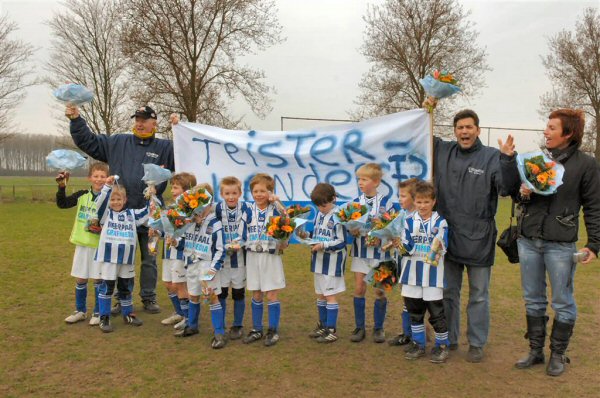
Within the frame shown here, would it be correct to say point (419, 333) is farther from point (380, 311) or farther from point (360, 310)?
point (360, 310)

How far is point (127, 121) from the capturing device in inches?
1089

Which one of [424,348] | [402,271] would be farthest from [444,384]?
[402,271]

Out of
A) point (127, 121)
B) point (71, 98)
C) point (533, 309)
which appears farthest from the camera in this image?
point (127, 121)

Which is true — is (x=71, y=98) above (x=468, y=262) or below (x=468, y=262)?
above

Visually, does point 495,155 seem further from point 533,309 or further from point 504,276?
point 504,276

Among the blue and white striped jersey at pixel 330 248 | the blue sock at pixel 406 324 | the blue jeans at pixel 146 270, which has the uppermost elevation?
the blue and white striped jersey at pixel 330 248

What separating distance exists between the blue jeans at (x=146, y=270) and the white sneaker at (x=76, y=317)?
0.81 metres

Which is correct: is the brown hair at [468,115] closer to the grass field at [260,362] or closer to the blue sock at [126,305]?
the grass field at [260,362]

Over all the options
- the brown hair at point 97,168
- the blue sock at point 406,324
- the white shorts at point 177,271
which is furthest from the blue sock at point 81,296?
the blue sock at point 406,324

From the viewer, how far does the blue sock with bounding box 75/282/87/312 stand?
608 centimetres

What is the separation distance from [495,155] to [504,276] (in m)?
4.90

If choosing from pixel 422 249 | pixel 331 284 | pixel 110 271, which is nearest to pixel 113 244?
pixel 110 271

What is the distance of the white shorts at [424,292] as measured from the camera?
4.80 metres

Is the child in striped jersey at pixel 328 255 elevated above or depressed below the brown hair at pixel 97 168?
below
